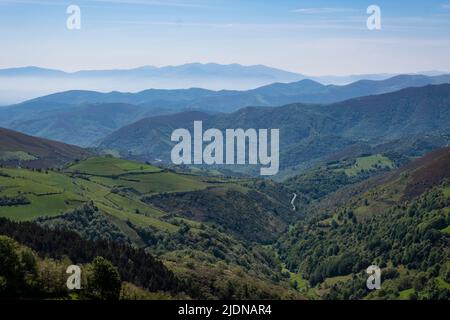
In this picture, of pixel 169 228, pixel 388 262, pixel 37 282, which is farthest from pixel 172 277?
pixel 388 262

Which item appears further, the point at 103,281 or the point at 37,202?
the point at 37,202

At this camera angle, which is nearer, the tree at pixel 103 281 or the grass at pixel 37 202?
the tree at pixel 103 281

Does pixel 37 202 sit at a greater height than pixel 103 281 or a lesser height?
lesser

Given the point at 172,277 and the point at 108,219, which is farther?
the point at 108,219

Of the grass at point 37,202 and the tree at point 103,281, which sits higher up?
the tree at point 103,281

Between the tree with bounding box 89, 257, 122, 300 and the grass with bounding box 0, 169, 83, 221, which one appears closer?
the tree with bounding box 89, 257, 122, 300

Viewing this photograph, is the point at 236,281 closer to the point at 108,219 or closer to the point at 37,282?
the point at 37,282

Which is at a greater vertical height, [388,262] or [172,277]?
[172,277]

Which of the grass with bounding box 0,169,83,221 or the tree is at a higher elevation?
the tree
